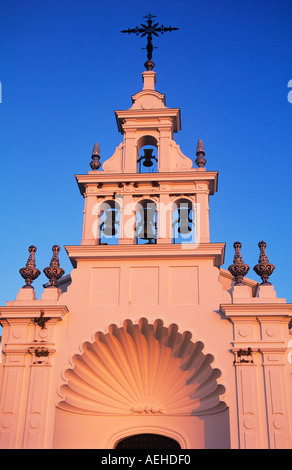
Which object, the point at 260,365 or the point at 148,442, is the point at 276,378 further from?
the point at 148,442

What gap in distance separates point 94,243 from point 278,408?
592cm

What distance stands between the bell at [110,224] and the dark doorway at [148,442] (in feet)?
16.9

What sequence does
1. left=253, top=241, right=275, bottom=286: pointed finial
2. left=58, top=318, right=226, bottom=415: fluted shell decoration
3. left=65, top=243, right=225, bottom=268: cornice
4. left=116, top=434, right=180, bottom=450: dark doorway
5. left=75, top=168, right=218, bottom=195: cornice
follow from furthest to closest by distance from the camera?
left=75, top=168, right=218, bottom=195: cornice → left=65, top=243, right=225, bottom=268: cornice → left=253, top=241, right=275, bottom=286: pointed finial → left=116, top=434, right=180, bottom=450: dark doorway → left=58, top=318, right=226, bottom=415: fluted shell decoration

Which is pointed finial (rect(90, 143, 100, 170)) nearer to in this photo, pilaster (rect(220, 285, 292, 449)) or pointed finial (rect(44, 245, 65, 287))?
pointed finial (rect(44, 245, 65, 287))

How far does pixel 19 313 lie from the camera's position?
1333 centimetres

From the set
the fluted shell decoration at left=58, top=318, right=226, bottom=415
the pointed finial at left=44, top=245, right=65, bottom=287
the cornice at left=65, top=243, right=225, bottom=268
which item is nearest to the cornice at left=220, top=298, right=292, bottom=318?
the fluted shell decoration at left=58, top=318, right=226, bottom=415

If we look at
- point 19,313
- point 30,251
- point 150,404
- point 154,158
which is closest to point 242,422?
point 150,404

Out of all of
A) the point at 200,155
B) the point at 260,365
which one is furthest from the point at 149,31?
the point at 260,365

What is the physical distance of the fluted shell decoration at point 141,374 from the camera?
13008 mm

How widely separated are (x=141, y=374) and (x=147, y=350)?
61 cm

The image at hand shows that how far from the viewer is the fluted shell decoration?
42.7 ft

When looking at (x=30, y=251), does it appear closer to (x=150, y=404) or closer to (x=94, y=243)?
(x=94, y=243)

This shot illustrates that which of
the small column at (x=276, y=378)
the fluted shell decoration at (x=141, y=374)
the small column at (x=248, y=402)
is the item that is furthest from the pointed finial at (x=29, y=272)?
the small column at (x=276, y=378)

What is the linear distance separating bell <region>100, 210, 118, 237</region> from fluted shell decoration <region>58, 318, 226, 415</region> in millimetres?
2888
